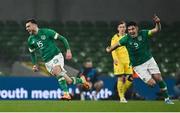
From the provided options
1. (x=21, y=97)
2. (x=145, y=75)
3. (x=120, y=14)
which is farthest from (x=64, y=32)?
(x=145, y=75)

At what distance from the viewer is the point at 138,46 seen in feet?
51.3

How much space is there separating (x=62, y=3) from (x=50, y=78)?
876 cm

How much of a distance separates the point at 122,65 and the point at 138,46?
2.02 metres

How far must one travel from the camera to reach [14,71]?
76.9 feet

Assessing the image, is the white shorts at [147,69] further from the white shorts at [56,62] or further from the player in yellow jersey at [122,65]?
the white shorts at [56,62]

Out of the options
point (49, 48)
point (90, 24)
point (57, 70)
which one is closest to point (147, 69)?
point (57, 70)

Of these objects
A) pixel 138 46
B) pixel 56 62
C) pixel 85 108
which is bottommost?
pixel 85 108

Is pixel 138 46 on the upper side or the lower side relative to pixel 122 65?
upper

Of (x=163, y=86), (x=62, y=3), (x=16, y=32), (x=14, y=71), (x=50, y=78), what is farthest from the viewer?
(x=62, y=3)

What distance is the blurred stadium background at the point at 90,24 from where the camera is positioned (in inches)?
1042

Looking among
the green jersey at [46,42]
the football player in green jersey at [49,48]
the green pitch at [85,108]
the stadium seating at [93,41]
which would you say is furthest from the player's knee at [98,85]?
the green pitch at [85,108]

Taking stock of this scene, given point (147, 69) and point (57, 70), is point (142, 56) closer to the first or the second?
point (147, 69)

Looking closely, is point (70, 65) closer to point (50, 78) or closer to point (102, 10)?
point (50, 78)

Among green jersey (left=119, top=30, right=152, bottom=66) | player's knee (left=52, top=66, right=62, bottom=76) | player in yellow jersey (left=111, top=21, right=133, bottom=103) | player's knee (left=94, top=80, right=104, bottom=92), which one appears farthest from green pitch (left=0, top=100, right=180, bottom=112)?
player's knee (left=94, top=80, right=104, bottom=92)
